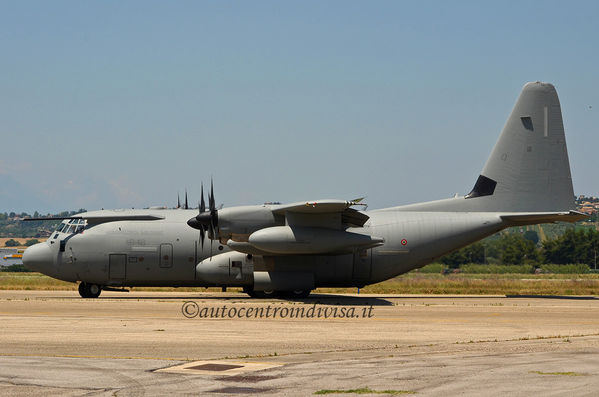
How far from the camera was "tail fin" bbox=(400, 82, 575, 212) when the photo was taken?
36375mm

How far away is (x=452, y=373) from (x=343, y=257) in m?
21.8

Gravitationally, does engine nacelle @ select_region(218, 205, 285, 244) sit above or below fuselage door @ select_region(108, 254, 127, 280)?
above

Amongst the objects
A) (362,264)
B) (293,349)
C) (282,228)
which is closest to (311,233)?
(282,228)

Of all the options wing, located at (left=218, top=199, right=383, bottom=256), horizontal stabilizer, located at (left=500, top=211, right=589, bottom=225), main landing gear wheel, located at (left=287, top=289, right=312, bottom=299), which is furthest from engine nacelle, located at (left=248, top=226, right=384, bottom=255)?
horizontal stabilizer, located at (left=500, top=211, right=589, bottom=225)

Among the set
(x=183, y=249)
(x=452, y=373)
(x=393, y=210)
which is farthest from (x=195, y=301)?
(x=452, y=373)

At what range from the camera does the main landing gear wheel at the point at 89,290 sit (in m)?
35.9

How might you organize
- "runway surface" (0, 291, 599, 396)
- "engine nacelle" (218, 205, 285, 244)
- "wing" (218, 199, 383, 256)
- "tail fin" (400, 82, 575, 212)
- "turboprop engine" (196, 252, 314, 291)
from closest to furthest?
1. "runway surface" (0, 291, 599, 396)
2. "wing" (218, 199, 383, 256)
3. "engine nacelle" (218, 205, 285, 244)
4. "turboprop engine" (196, 252, 314, 291)
5. "tail fin" (400, 82, 575, 212)

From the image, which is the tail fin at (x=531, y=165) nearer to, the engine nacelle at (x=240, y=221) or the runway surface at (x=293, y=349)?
the runway surface at (x=293, y=349)

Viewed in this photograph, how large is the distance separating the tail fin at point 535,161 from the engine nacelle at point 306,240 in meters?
7.36

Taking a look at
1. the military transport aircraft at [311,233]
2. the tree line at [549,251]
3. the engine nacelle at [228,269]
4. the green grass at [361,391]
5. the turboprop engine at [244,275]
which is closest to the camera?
the green grass at [361,391]

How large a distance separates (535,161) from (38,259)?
964 inches

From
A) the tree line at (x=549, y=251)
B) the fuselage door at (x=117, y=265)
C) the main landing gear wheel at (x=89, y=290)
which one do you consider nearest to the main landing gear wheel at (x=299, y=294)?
the fuselage door at (x=117, y=265)

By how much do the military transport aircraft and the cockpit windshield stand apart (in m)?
0.06

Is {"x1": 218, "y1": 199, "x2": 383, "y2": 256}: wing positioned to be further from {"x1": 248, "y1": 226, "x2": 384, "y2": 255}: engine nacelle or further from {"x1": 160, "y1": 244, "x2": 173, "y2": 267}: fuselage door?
{"x1": 160, "y1": 244, "x2": 173, "y2": 267}: fuselage door
